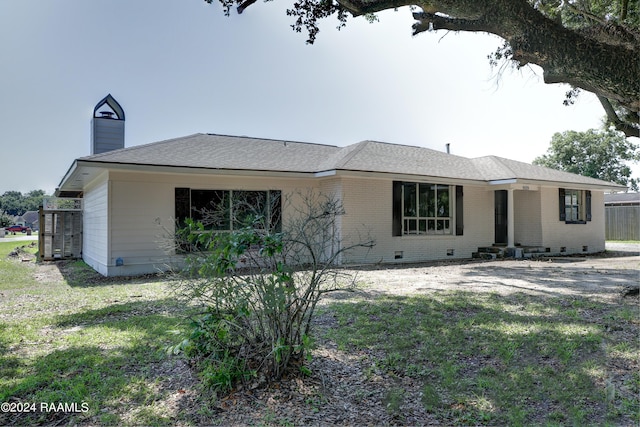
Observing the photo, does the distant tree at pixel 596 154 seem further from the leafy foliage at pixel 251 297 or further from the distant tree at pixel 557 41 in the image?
the leafy foliage at pixel 251 297

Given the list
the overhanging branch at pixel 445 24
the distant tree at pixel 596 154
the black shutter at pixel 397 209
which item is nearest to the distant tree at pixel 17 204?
the distant tree at pixel 596 154

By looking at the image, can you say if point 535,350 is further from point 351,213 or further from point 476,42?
point 476,42

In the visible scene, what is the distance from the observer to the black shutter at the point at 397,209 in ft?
42.2

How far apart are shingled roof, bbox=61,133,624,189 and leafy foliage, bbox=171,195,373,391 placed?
7.42 metres

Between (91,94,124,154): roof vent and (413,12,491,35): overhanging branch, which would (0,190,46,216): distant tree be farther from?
(413,12,491,35): overhanging branch

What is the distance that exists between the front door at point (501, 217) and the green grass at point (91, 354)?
13026mm

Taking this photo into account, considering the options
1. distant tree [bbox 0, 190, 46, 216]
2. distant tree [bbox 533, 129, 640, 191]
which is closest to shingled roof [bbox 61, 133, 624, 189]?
distant tree [bbox 533, 129, 640, 191]

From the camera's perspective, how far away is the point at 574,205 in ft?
54.7

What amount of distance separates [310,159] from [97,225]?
7051 mm

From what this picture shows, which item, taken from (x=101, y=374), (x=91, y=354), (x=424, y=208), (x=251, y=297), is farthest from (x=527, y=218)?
(x=101, y=374)

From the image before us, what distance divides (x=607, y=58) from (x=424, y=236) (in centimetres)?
925

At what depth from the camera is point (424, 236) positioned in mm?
13625

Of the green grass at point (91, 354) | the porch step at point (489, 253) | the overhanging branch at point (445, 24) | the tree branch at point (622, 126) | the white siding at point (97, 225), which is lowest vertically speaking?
the green grass at point (91, 354)

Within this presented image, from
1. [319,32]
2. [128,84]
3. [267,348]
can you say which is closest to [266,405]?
Result: [267,348]
